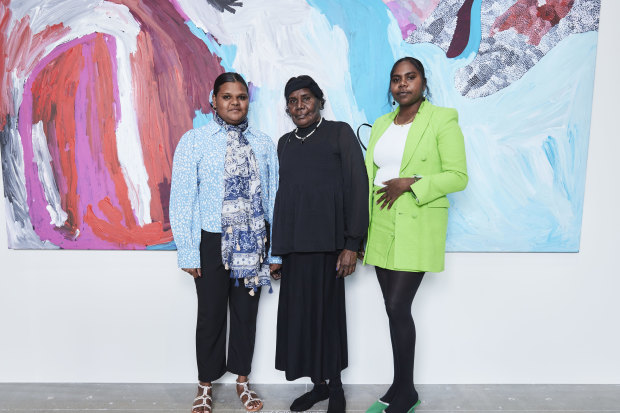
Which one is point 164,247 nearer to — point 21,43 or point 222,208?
point 222,208

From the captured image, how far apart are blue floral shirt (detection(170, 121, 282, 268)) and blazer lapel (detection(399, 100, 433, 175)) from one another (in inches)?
30.7

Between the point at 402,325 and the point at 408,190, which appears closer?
the point at 408,190

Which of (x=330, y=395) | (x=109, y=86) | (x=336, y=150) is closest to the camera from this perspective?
(x=336, y=150)

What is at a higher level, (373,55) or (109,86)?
(373,55)

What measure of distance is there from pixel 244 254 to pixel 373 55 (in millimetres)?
1132

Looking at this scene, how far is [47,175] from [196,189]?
0.87 meters

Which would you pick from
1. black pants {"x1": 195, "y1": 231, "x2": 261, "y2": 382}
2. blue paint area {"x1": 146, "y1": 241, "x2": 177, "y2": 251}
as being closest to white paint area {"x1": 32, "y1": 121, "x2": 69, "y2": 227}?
blue paint area {"x1": 146, "y1": 241, "x2": 177, "y2": 251}

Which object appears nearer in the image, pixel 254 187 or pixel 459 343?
pixel 254 187

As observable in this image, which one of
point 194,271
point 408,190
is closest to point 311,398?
point 194,271

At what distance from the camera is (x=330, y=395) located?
5.69ft

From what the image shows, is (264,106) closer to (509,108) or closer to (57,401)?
(509,108)

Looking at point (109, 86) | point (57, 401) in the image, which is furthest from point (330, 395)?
point (109, 86)

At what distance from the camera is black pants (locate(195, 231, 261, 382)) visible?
1688mm

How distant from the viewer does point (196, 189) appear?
165cm
